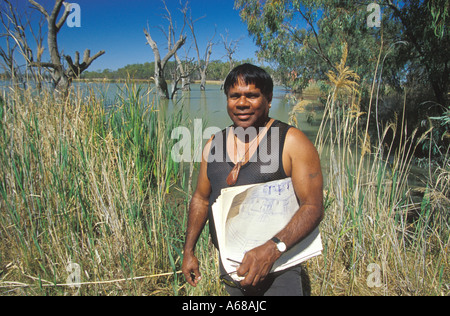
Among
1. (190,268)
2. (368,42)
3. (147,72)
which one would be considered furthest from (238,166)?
(147,72)

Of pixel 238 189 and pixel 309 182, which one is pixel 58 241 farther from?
pixel 309 182

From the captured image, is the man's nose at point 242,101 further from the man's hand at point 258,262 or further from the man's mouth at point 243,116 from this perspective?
the man's hand at point 258,262

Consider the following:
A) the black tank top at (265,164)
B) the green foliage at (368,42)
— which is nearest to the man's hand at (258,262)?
the black tank top at (265,164)

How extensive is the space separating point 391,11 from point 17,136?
649 centimetres

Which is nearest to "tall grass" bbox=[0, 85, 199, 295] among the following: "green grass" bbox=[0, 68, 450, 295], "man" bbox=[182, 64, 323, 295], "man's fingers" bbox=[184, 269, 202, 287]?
"green grass" bbox=[0, 68, 450, 295]

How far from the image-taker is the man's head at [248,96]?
1032 millimetres

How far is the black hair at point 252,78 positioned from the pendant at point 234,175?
0.26 metres

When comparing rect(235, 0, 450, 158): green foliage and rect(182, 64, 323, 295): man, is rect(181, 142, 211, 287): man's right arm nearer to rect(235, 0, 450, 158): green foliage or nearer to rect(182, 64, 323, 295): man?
rect(182, 64, 323, 295): man

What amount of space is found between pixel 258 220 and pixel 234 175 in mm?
162

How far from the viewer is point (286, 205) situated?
95cm

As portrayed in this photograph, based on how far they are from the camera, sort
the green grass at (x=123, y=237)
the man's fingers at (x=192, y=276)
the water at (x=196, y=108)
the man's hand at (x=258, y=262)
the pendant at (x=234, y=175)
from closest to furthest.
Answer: the man's hand at (x=258, y=262)
the pendant at (x=234, y=175)
the man's fingers at (x=192, y=276)
the green grass at (x=123, y=237)
the water at (x=196, y=108)

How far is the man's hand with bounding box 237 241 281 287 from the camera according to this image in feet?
2.91

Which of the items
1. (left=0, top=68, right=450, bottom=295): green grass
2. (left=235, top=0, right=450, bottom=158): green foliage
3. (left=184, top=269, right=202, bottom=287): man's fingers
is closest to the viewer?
(left=184, top=269, right=202, bottom=287): man's fingers

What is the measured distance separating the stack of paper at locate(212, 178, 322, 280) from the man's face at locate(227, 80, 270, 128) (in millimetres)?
225
